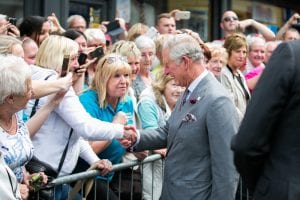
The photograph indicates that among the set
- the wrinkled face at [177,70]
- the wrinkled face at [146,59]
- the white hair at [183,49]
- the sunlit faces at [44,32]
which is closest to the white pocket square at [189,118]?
the wrinkled face at [177,70]

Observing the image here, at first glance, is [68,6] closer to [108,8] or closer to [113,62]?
[108,8]

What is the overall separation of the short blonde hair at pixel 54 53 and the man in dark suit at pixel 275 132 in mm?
2077

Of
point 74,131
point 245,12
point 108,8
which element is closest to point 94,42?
point 74,131

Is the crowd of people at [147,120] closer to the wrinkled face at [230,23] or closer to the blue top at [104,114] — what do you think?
the blue top at [104,114]

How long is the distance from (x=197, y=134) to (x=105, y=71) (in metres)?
1.30

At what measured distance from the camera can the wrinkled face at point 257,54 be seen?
955 cm

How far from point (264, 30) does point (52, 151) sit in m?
7.15

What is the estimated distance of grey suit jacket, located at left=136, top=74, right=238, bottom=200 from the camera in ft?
16.1

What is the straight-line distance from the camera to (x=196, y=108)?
16.6ft

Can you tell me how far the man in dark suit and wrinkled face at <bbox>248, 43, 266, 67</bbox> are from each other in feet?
19.1

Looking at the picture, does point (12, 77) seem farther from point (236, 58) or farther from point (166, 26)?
point (166, 26)

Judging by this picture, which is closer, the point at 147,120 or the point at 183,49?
the point at 183,49

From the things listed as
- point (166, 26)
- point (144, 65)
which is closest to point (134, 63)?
point (144, 65)

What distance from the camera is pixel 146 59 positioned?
299 inches
